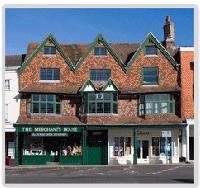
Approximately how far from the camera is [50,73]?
48062 mm

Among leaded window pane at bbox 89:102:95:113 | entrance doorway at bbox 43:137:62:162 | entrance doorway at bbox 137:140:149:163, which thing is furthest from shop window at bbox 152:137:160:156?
entrance doorway at bbox 43:137:62:162

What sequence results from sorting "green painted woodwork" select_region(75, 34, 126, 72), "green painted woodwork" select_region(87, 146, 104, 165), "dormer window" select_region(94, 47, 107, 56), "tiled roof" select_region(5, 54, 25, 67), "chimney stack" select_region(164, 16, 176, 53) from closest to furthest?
"green painted woodwork" select_region(87, 146, 104, 165)
"green painted woodwork" select_region(75, 34, 126, 72)
"dormer window" select_region(94, 47, 107, 56)
"tiled roof" select_region(5, 54, 25, 67)
"chimney stack" select_region(164, 16, 176, 53)

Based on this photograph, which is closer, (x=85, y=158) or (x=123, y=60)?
(x=85, y=158)

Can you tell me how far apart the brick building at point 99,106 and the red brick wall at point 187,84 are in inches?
17.3

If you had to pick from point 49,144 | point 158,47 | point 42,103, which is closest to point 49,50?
point 42,103

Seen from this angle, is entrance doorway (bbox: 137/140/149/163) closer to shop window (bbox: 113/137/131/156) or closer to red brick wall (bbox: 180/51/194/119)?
shop window (bbox: 113/137/131/156)

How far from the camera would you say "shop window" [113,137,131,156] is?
47.0m

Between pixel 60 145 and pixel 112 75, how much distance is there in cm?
748

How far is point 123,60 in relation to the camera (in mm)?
49656

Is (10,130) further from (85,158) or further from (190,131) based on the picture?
(190,131)

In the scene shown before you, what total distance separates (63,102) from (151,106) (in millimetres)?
7479

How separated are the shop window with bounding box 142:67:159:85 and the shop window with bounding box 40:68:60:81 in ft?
24.3
